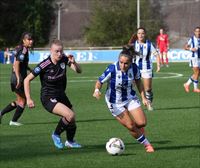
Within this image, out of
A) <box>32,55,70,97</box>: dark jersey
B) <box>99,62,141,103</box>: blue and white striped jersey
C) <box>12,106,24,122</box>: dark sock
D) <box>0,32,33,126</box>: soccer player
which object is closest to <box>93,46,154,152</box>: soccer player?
<box>99,62,141,103</box>: blue and white striped jersey

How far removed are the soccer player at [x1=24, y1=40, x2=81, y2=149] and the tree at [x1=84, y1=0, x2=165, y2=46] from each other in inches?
2397

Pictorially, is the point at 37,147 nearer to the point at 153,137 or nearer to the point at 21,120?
the point at 153,137

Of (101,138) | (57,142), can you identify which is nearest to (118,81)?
(57,142)

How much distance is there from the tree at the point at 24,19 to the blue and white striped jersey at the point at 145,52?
57.0 m

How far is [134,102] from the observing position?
11.0 metres

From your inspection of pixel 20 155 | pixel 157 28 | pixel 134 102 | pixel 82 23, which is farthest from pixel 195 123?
pixel 82 23

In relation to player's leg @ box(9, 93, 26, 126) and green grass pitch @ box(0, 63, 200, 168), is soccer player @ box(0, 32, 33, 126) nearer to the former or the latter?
player's leg @ box(9, 93, 26, 126)

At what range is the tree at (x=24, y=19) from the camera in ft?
243

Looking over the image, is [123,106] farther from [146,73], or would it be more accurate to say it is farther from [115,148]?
[146,73]

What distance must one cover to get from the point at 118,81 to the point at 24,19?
215 feet

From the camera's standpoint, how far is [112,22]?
7394 cm

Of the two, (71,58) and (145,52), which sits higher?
(71,58)

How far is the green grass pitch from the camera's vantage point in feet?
32.5

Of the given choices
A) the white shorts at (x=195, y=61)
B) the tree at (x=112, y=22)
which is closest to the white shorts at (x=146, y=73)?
the white shorts at (x=195, y=61)
